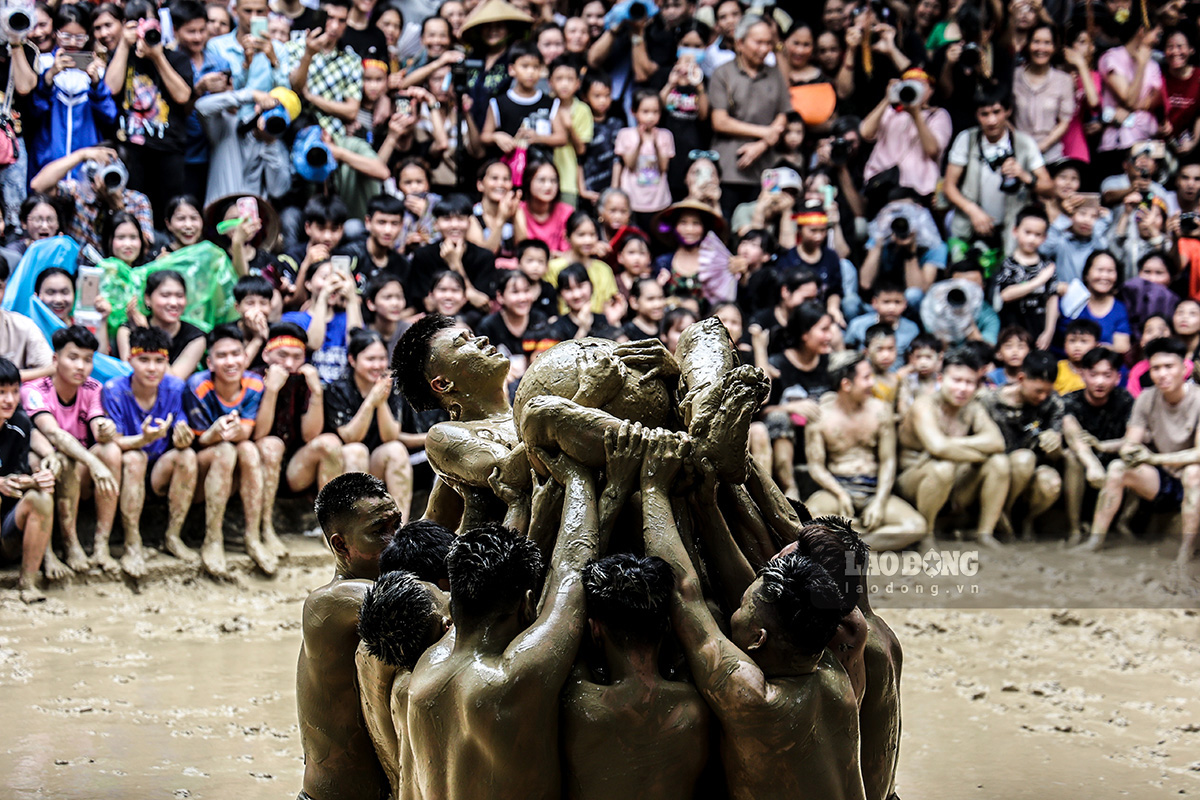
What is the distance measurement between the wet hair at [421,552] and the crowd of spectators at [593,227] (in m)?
4.46

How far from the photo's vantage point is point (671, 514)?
2.91 meters

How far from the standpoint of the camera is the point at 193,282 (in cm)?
822

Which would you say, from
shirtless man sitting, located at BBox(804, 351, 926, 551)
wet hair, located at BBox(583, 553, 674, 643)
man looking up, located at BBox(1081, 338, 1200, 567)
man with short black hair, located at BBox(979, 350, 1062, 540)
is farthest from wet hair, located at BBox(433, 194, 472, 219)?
wet hair, located at BBox(583, 553, 674, 643)

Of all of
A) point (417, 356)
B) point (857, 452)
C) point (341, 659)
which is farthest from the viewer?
point (857, 452)

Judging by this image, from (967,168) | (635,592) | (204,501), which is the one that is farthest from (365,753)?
(967,168)

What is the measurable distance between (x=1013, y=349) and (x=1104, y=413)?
0.77 m

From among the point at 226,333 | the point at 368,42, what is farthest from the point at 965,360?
the point at 368,42

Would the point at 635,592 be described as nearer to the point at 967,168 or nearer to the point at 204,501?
the point at 204,501

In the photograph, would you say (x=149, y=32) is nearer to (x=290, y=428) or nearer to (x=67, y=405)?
(x=67, y=405)

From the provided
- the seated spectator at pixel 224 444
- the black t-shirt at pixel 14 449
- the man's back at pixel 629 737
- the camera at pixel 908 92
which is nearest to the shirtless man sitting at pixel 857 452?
the camera at pixel 908 92

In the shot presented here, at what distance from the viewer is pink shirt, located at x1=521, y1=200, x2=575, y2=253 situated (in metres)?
9.65

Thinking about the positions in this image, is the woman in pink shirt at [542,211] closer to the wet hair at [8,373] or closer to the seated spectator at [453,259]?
the seated spectator at [453,259]

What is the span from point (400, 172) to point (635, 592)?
7.17 metres

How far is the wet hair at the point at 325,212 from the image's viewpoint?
8.72 meters
